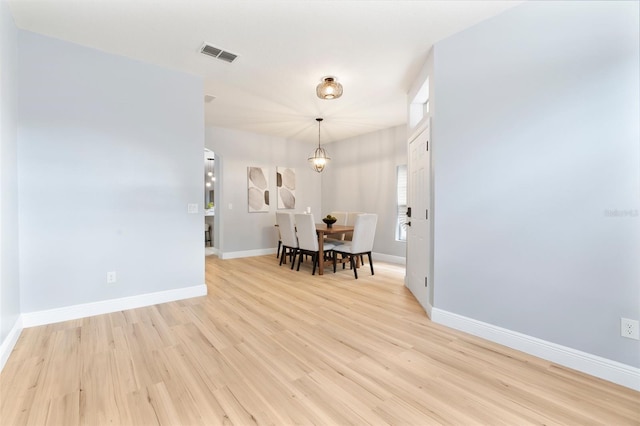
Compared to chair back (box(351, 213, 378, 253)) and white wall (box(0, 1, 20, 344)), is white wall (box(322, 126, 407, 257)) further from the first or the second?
white wall (box(0, 1, 20, 344))

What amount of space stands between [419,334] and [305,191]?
5199 millimetres

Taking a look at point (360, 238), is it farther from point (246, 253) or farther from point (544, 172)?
point (246, 253)

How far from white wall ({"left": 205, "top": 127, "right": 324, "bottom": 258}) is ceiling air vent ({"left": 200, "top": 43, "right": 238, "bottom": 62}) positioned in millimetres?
2977

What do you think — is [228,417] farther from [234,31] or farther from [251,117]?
[251,117]

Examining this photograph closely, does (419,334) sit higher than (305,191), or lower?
lower

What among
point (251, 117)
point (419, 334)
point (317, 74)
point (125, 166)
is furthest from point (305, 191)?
point (419, 334)

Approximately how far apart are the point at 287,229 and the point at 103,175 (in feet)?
9.18

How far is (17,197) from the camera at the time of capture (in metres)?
2.59

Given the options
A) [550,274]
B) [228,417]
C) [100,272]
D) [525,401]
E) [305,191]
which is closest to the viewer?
[228,417]

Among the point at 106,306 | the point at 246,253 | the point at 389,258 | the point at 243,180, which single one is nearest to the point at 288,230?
the point at 246,253

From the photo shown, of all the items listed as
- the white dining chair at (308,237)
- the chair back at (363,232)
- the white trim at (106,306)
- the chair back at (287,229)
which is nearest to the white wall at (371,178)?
the chair back at (363,232)

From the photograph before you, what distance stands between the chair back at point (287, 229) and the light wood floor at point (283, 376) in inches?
82.4

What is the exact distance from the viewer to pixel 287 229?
16.9ft

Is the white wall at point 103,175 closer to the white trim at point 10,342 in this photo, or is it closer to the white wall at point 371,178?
the white trim at point 10,342
